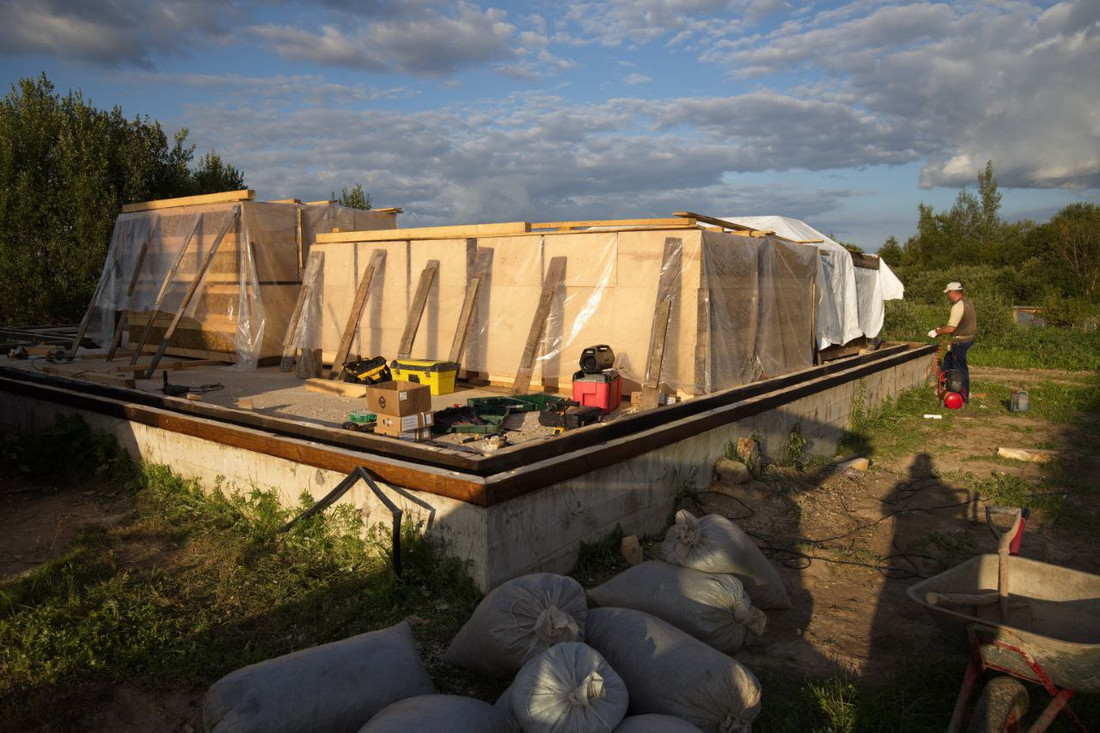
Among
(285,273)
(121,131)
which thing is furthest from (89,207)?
(285,273)

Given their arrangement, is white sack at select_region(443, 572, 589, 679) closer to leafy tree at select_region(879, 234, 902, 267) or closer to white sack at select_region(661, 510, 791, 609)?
white sack at select_region(661, 510, 791, 609)

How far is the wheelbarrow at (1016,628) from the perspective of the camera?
2.86 metres

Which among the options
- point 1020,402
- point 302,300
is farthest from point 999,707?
point 302,300

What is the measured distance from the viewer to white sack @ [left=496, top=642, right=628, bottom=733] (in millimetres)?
2439

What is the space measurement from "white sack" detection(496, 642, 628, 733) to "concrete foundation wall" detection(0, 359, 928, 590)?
5.83ft

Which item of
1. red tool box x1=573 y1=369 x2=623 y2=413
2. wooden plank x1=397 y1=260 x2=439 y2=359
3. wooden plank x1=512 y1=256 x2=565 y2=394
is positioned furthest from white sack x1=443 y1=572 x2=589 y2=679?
wooden plank x1=397 y1=260 x2=439 y2=359

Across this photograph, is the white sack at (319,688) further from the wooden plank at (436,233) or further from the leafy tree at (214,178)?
the leafy tree at (214,178)

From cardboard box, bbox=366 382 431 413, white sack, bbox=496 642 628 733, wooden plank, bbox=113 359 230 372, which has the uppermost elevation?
cardboard box, bbox=366 382 431 413

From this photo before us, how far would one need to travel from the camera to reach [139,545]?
5.37 metres

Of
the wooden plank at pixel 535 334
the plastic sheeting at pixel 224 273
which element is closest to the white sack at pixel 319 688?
the wooden plank at pixel 535 334

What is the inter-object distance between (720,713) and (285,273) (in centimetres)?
1147

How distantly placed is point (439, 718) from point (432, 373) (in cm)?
677

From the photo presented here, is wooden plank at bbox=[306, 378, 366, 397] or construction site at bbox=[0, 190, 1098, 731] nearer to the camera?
construction site at bbox=[0, 190, 1098, 731]

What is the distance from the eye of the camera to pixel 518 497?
4543mm
